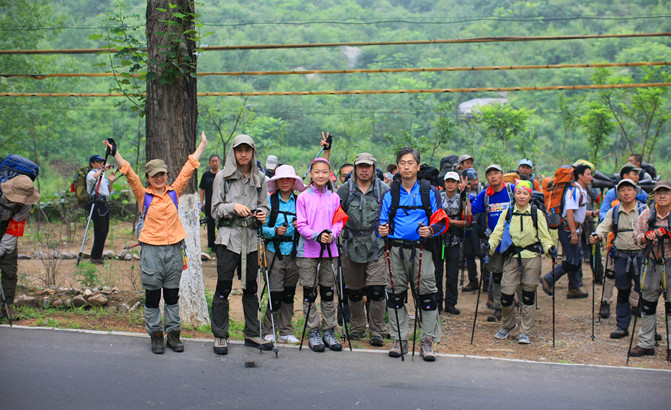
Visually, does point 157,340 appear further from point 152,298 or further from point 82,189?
point 82,189

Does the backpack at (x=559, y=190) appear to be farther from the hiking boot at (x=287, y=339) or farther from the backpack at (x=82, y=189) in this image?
the backpack at (x=82, y=189)

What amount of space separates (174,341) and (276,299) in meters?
1.25

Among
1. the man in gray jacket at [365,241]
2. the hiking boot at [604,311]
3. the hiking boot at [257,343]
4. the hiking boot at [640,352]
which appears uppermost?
the man in gray jacket at [365,241]

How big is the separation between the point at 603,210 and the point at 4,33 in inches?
949

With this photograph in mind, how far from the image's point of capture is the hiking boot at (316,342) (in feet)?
22.0

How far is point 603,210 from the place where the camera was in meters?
9.19

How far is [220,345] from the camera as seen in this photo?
650cm

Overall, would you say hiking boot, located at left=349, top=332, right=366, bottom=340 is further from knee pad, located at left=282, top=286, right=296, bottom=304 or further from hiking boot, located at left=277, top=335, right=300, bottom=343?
knee pad, located at left=282, top=286, right=296, bottom=304

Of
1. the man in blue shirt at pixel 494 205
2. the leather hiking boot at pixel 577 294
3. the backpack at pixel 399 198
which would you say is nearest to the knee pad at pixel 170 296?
the backpack at pixel 399 198

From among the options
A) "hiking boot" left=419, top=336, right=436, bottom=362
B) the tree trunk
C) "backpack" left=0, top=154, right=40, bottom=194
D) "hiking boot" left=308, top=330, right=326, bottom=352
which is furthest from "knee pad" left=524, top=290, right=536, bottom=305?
"backpack" left=0, top=154, right=40, bottom=194

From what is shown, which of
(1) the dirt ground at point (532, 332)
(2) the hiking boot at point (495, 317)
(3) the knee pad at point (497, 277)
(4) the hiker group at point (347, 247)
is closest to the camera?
(4) the hiker group at point (347, 247)

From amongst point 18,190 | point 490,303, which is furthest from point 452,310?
point 18,190

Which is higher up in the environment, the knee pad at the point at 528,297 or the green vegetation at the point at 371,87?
the green vegetation at the point at 371,87

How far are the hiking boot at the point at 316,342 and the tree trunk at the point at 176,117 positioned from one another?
1651 millimetres
